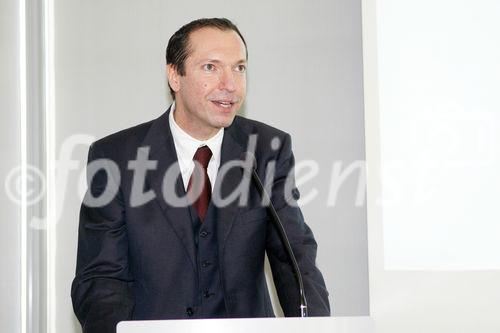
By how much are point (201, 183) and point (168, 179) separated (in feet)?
0.30

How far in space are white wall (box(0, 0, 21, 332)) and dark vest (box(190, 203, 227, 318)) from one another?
3.80ft

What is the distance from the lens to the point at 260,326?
3.48 feet

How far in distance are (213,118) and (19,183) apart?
3.62 feet

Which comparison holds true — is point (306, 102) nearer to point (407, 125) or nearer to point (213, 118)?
point (213, 118)

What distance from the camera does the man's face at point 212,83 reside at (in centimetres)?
221

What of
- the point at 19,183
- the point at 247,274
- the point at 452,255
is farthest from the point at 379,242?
the point at 19,183

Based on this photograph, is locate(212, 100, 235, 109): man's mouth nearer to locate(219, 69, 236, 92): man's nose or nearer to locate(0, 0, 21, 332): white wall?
locate(219, 69, 236, 92): man's nose

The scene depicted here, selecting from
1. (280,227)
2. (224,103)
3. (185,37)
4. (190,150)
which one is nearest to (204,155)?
(190,150)

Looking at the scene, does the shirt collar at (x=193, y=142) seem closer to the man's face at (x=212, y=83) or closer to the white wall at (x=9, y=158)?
the man's face at (x=212, y=83)

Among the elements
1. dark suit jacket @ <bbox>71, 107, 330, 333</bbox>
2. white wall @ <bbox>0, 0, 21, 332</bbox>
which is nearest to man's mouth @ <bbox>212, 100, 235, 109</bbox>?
dark suit jacket @ <bbox>71, 107, 330, 333</bbox>

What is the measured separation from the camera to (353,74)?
9.78 feet

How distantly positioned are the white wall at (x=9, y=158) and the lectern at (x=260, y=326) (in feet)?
6.65

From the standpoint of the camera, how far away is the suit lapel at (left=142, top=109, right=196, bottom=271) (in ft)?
6.71

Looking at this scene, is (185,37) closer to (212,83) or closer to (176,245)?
(212,83)
